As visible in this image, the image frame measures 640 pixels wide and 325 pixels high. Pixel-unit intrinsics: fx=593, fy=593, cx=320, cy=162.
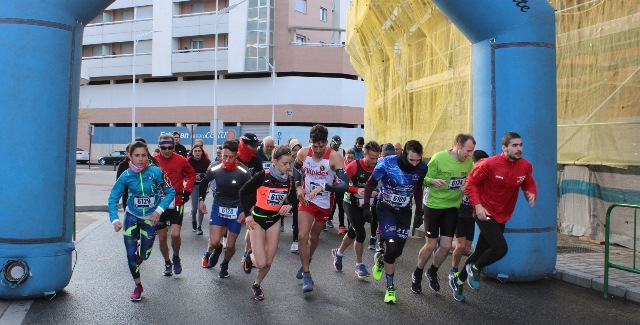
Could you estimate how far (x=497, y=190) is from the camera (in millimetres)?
6438

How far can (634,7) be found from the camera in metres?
9.59

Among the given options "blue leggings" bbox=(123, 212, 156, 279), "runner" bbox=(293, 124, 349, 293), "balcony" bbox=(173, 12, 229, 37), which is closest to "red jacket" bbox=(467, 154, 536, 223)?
"runner" bbox=(293, 124, 349, 293)

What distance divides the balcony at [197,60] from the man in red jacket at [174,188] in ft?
142

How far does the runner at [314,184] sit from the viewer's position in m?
6.89

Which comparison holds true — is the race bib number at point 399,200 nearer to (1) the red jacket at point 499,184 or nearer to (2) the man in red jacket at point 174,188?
(1) the red jacket at point 499,184

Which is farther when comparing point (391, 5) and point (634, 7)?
point (391, 5)

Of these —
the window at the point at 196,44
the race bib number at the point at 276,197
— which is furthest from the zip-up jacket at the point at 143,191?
the window at the point at 196,44

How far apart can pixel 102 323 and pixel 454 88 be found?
32.3 ft

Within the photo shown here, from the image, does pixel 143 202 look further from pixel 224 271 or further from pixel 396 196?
pixel 396 196

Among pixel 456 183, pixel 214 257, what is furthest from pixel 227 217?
pixel 456 183

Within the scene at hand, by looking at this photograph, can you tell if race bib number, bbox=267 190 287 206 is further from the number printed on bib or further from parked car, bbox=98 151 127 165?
parked car, bbox=98 151 127 165

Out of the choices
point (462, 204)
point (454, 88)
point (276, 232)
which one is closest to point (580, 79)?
point (454, 88)

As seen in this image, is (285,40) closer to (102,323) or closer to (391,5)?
(391,5)

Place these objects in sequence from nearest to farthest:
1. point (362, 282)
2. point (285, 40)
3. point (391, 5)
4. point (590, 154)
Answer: point (362, 282), point (590, 154), point (391, 5), point (285, 40)
